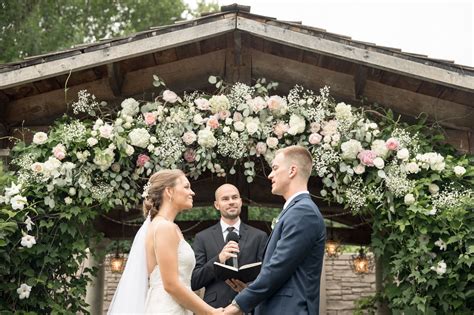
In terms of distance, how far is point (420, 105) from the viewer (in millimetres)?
6277

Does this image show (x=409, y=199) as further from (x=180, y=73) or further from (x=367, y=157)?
(x=180, y=73)

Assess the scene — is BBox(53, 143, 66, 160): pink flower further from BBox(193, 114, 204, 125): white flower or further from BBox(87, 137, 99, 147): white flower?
BBox(193, 114, 204, 125): white flower

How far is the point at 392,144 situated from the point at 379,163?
0.20m

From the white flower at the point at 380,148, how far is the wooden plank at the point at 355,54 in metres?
0.61

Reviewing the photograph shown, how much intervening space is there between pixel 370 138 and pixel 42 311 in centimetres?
302

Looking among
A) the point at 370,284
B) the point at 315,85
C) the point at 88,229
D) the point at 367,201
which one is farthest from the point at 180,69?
the point at 370,284

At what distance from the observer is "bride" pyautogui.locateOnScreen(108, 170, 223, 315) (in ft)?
13.1

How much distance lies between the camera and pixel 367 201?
17.9 ft

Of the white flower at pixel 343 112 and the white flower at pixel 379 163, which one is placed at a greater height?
the white flower at pixel 343 112

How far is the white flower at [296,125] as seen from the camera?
5.72 m

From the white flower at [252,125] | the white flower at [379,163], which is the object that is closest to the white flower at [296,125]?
the white flower at [252,125]

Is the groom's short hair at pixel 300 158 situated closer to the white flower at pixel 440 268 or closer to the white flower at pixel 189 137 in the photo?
the white flower at pixel 440 268

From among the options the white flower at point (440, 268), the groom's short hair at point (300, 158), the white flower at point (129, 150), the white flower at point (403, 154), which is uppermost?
A: the white flower at point (403, 154)

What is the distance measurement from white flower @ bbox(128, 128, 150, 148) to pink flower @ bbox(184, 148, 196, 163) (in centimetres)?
35
